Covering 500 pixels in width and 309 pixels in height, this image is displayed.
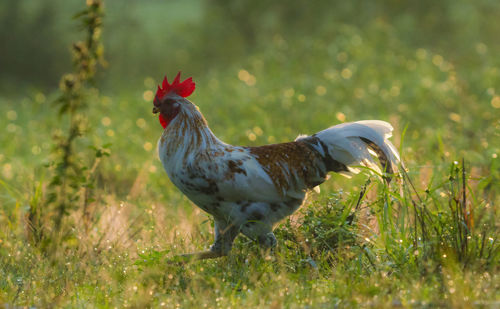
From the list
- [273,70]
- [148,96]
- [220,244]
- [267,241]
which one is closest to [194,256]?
[220,244]

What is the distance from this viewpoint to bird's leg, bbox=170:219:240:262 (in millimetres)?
3959

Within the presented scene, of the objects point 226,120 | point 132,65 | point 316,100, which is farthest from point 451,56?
point 132,65

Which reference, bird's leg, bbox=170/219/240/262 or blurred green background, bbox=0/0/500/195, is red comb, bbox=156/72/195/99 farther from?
blurred green background, bbox=0/0/500/195

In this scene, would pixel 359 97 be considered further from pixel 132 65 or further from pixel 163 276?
pixel 132 65

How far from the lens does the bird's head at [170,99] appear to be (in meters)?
4.11

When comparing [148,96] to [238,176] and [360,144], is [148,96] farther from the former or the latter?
[238,176]

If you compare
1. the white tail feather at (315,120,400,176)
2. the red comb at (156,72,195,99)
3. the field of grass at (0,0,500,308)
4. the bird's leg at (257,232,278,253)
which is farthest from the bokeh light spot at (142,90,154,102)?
the bird's leg at (257,232,278,253)

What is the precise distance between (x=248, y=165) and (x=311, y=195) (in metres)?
0.88

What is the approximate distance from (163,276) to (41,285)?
31.1 inches

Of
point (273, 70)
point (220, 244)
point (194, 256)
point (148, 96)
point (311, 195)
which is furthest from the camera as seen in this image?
point (273, 70)

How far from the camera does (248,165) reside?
3.96m

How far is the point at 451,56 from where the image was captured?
44.7ft

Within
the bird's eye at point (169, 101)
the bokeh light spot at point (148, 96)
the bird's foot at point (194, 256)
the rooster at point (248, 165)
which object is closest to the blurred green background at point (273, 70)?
the bokeh light spot at point (148, 96)

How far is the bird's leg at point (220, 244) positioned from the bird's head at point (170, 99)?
32.5 inches
